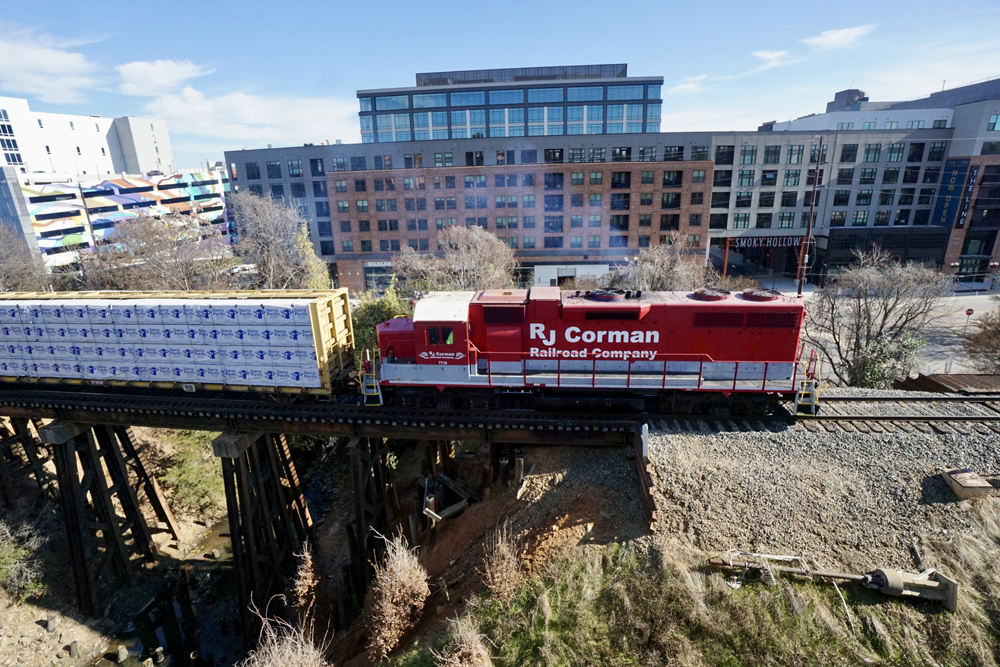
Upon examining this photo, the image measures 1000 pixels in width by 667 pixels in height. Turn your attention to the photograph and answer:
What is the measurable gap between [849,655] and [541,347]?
1122 centimetres

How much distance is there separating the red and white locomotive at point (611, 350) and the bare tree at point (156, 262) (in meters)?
30.3

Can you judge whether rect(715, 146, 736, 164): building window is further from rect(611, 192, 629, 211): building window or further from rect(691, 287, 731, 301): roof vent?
rect(691, 287, 731, 301): roof vent

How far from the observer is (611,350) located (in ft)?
57.8

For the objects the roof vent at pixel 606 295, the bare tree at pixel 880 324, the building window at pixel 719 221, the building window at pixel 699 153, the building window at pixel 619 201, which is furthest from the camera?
the building window at pixel 719 221

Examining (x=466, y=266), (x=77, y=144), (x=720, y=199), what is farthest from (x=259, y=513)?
(x=77, y=144)

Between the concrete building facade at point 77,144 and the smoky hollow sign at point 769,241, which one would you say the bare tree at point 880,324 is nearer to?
the smoky hollow sign at point 769,241

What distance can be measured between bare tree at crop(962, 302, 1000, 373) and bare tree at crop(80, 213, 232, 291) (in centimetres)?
5128

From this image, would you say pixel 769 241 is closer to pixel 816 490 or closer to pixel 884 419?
pixel 884 419

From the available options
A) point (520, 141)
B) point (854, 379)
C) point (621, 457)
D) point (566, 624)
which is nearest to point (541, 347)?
point (621, 457)

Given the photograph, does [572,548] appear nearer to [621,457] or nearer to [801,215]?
[621,457]

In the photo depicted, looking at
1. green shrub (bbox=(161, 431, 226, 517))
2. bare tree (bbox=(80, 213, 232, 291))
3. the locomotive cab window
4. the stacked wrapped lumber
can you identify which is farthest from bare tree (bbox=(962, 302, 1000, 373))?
bare tree (bbox=(80, 213, 232, 291))

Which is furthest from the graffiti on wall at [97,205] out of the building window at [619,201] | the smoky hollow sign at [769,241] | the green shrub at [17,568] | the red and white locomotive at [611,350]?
the smoky hollow sign at [769,241]

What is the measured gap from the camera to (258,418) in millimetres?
18922

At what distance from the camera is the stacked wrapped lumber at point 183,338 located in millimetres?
17812
